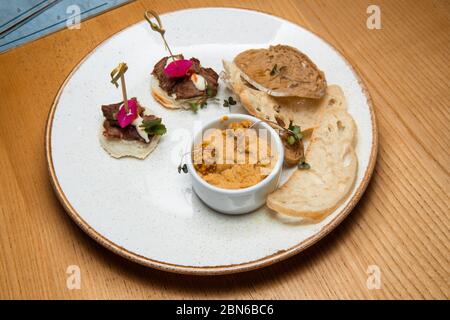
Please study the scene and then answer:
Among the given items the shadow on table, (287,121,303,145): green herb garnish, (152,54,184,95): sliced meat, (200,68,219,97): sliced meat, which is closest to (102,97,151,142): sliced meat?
(152,54,184,95): sliced meat

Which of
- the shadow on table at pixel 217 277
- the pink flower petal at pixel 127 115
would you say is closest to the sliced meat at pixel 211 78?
the pink flower petal at pixel 127 115

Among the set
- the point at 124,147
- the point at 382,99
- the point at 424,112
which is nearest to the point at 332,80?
the point at 382,99

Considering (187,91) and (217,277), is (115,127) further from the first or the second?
(217,277)

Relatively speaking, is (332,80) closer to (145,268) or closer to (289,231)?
(289,231)

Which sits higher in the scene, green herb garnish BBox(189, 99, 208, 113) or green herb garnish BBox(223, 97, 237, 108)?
green herb garnish BBox(189, 99, 208, 113)

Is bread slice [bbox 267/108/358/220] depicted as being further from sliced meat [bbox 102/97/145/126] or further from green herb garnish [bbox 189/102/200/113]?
sliced meat [bbox 102/97/145/126]
